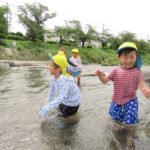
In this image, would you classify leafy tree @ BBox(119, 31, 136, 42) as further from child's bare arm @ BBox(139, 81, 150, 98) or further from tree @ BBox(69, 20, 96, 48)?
child's bare arm @ BBox(139, 81, 150, 98)

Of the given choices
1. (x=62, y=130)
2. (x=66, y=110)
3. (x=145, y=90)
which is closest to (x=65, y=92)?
(x=66, y=110)

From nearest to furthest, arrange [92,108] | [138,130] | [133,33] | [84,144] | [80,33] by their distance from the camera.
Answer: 1. [84,144]
2. [138,130]
3. [92,108]
4. [80,33]
5. [133,33]

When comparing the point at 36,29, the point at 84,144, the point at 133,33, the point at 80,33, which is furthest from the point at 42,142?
the point at 133,33

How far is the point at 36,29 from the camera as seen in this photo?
113 feet

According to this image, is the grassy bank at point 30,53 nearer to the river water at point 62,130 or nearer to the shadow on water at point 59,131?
the river water at point 62,130

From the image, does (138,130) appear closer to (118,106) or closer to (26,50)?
(118,106)

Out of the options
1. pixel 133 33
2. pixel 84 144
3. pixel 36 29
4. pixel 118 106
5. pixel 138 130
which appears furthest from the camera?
pixel 133 33

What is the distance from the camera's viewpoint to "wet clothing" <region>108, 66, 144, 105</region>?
256 centimetres

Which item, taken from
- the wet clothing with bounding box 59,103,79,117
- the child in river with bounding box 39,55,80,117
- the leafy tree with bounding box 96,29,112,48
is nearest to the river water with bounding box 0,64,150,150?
the wet clothing with bounding box 59,103,79,117

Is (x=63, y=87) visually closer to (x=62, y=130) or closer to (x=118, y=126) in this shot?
(x=62, y=130)

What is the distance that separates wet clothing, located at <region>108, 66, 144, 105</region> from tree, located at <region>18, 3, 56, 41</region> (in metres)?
33.4

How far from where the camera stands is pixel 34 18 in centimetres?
3591

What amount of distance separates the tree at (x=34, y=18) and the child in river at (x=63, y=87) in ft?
107

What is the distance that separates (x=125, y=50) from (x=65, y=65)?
110cm
